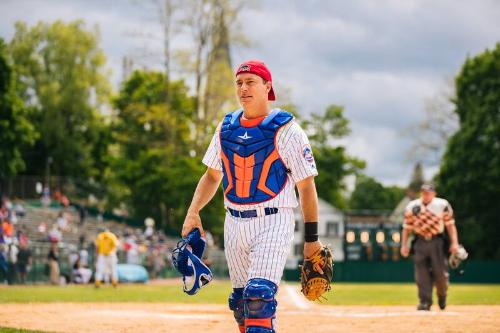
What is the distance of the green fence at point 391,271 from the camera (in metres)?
48.3

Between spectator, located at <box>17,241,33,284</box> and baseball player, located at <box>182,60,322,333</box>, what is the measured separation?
74.8 feet

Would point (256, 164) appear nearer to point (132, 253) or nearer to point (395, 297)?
point (395, 297)

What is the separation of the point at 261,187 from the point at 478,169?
50.4 meters

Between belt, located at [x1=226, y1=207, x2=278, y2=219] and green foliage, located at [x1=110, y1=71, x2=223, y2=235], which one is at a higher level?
green foliage, located at [x1=110, y1=71, x2=223, y2=235]

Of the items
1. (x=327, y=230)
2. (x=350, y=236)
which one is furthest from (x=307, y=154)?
(x=327, y=230)

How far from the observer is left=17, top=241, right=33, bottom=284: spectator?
28.3 metres

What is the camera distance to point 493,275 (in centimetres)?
4928

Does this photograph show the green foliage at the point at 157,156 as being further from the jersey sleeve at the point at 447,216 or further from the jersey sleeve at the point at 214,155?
the jersey sleeve at the point at 214,155

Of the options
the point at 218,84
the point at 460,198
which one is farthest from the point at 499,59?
the point at 218,84

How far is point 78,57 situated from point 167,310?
5768cm

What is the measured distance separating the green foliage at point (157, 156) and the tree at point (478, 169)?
51.2 ft

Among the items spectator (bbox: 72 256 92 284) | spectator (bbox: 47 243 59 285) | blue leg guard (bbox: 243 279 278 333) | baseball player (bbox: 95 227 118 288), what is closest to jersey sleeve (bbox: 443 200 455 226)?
blue leg guard (bbox: 243 279 278 333)

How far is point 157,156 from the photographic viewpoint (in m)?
55.8

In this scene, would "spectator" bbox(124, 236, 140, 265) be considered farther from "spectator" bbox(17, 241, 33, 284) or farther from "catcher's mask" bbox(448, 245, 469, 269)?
"catcher's mask" bbox(448, 245, 469, 269)
